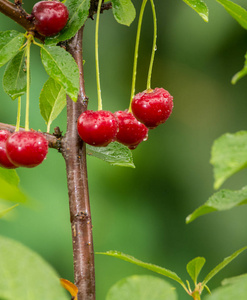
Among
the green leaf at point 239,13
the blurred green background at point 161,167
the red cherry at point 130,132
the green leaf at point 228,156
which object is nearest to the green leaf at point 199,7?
the green leaf at point 239,13

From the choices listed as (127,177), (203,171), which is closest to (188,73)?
(203,171)

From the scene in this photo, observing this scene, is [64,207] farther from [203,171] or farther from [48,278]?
[48,278]

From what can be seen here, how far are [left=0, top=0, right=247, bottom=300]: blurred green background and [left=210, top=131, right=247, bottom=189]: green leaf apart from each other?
1631 mm

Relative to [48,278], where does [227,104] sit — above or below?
above

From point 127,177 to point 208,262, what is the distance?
0.54 m

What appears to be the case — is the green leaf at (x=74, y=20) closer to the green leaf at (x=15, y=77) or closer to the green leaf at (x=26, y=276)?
the green leaf at (x=15, y=77)

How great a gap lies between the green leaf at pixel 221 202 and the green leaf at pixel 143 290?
44 millimetres

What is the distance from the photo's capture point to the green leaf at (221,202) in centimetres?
29

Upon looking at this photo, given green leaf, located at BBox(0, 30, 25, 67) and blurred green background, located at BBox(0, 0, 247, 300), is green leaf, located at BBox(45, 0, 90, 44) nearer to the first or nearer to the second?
green leaf, located at BBox(0, 30, 25, 67)

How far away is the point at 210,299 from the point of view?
0.24 m

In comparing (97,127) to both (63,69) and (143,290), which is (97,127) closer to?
(63,69)

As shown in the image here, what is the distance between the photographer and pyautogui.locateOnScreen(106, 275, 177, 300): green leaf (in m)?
0.27

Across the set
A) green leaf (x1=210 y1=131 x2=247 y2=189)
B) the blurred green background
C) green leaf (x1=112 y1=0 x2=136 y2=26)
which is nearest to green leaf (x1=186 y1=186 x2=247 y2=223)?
green leaf (x1=210 y1=131 x2=247 y2=189)

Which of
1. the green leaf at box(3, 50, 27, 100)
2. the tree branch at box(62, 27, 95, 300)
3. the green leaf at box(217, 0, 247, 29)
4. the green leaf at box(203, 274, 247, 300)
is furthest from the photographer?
the green leaf at box(3, 50, 27, 100)
